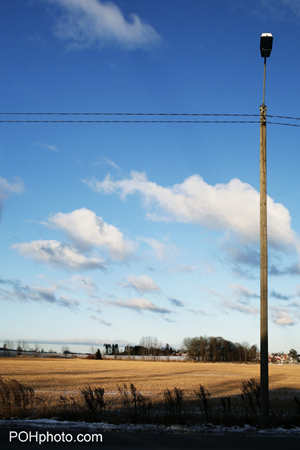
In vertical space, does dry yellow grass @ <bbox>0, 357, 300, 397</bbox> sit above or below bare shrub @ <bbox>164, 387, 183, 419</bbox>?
below

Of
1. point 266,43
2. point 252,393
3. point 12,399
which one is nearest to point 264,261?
point 252,393

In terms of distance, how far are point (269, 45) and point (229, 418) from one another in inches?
490

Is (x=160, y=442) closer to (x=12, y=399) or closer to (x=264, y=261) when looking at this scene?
(x=264, y=261)

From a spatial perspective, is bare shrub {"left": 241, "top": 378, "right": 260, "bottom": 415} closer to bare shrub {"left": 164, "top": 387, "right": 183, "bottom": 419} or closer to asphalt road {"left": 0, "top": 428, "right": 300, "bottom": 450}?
bare shrub {"left": 164, "top": 387, "right": 183, "bottom": 419}

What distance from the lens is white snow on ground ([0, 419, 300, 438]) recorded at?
11.2 metres

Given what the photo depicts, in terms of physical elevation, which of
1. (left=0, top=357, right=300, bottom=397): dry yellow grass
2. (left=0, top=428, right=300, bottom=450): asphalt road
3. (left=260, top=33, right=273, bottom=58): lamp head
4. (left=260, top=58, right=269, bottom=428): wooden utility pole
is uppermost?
(left=260, top=33, right=273, bottom=58): lamp head

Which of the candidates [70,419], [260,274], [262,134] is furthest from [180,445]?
[262,134]

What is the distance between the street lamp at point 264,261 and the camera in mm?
11977

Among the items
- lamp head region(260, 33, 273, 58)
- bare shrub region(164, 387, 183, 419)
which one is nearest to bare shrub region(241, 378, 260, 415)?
bare shrub region(164, 387, 183, 419)

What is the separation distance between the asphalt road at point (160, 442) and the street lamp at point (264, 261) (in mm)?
1457

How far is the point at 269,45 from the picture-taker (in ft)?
39.9

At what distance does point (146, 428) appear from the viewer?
11.6m

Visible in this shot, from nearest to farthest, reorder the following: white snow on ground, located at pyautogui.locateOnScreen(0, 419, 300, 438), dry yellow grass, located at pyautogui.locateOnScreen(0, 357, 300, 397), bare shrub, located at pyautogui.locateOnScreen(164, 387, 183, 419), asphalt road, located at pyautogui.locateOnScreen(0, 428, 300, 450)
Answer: asphalt road, located at pyautogui.locateOnScreen(0, 428, 300, 450) < white snow on ground, located at pyautogui.locateOnScreen(0, 419, 300, 438) < bare shrub, located at pyautogui.locateOnScreen(164, 387, 183, 419) < dry yellow grass, located at pyautogui.locateOnScreen(0, 357, 300, 397)

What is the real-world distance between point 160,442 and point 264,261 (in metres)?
6.50
